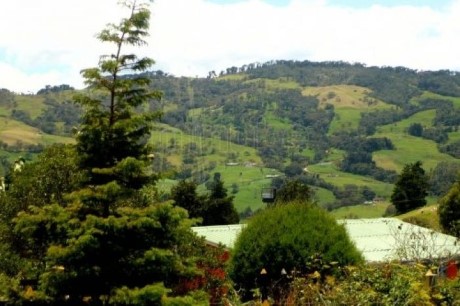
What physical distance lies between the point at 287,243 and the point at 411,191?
44424 mm

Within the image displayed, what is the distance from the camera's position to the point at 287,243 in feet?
49.6

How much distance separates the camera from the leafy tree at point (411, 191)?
185 feet

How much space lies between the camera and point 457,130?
585 feet

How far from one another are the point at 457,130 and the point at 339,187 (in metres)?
60.6

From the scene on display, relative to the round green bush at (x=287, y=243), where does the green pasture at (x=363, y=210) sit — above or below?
below

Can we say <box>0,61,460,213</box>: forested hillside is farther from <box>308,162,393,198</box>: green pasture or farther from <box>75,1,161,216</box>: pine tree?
<box>75,1,161,216</box>: pine tree

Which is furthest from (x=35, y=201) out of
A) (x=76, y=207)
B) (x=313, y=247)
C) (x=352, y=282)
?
(x=352, y=282)

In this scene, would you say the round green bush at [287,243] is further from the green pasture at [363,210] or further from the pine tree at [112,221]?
the green pasture at [363,210]

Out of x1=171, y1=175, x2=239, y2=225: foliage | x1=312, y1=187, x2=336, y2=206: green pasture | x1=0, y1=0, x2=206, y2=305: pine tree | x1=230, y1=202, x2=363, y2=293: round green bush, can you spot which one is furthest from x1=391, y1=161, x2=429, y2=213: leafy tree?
x1=312, y1=187, x2=336, y2=206: green pasture

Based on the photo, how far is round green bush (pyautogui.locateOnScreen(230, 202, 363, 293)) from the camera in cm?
1488

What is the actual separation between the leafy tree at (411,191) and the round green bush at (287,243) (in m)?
42.8

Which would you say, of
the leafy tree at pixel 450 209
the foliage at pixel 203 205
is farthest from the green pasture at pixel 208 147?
the leafy tree at pixel 450 209

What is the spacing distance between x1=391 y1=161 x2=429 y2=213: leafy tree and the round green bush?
42809 mm

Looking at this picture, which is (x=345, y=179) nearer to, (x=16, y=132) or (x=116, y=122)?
(x=16, y=132)
